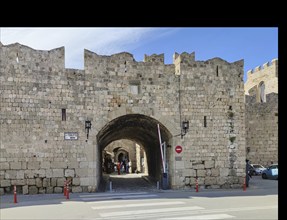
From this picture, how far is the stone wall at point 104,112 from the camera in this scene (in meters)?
15.0

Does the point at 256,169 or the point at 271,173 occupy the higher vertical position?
the point at 271,173

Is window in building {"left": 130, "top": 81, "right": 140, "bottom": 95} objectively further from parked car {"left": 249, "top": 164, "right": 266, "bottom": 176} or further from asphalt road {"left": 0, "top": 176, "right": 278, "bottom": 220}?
parked car {"left": 249, "top": 164, "right": 266, "bottom": 176}

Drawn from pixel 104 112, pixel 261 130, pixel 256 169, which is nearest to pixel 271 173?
pixel 256 169

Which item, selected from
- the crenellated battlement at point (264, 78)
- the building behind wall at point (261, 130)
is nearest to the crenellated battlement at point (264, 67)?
the crenellated battlement at point (264, 78)

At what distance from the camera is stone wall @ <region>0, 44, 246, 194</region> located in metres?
15.0

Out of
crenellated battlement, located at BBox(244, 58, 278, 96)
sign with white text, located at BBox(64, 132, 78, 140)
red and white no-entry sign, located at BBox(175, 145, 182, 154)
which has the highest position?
crenellated battlement, located at BBox(244, 58, 278, 96)

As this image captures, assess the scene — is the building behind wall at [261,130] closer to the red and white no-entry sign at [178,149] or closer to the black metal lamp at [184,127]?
the black metal lamp at [184,127]

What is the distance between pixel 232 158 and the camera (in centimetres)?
1739

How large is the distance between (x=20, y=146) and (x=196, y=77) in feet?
27.9

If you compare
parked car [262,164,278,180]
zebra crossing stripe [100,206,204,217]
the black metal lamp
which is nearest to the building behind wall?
parked car [262,164,278,180]

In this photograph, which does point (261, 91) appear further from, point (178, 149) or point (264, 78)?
point (178, 149)

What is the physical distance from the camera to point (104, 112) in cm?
1620
